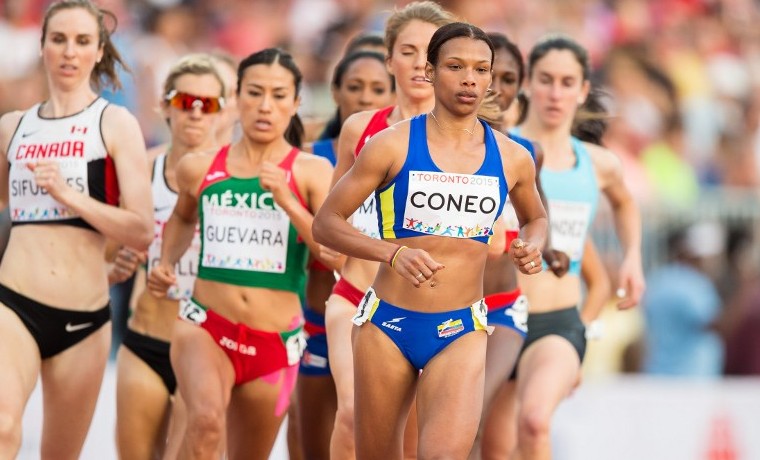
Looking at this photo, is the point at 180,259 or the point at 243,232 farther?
the point at 180,259

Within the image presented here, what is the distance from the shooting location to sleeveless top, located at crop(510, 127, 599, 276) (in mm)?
9531

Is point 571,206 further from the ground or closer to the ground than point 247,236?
further from the ground

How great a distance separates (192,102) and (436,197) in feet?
10.2

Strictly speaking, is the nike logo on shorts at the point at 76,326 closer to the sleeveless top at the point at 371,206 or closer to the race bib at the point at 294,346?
the race bib at the point at 294,346

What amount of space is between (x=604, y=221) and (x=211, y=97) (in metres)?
5.20

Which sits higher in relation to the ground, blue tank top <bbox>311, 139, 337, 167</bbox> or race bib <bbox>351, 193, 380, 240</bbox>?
blue tank top <bbox>311, 139, 337, 167</bbox>

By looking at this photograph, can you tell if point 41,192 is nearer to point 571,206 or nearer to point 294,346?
point 294,346

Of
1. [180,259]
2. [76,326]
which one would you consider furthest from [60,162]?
[180,259]

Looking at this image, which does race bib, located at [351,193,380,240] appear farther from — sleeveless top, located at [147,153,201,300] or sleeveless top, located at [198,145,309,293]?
sleeveless top, located at [147,153,201,300]

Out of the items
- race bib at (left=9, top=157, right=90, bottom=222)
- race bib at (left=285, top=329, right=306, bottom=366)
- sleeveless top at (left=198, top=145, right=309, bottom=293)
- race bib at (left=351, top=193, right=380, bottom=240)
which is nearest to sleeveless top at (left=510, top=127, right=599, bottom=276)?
race bib at (left=351, top=193, right=380, bottom=240)

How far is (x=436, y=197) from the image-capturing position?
700 centimetres

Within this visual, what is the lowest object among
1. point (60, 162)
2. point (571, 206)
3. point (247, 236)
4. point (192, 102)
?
point (247, 236)

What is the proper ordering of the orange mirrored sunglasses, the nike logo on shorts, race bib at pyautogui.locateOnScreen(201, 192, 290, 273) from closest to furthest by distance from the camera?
the nike logo on shorts, race bib at pyautogui.locateOnScreen(201, 192, 290, 273), the orange mirrored sunglasses

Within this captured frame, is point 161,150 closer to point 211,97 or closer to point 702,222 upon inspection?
point 211,97
